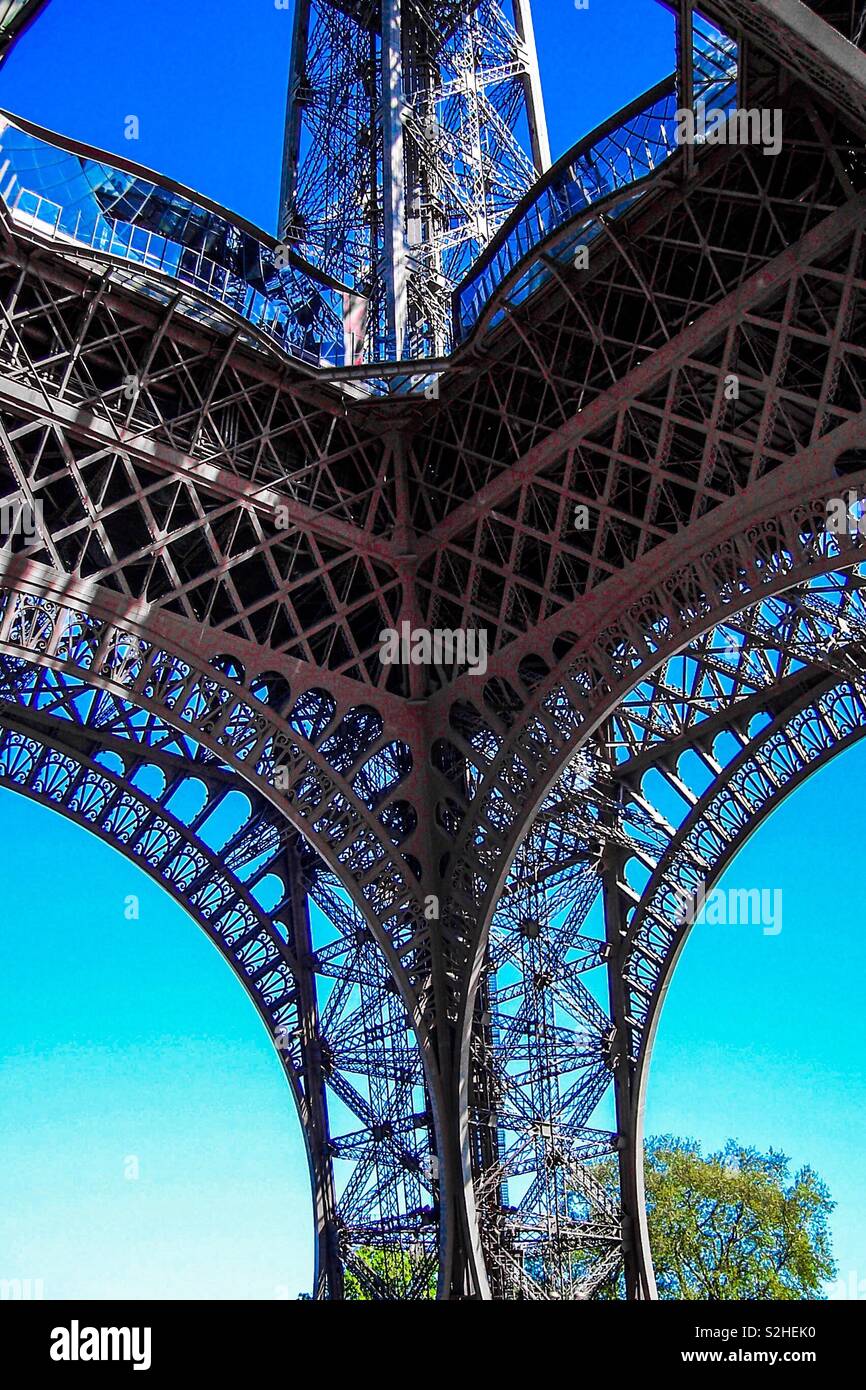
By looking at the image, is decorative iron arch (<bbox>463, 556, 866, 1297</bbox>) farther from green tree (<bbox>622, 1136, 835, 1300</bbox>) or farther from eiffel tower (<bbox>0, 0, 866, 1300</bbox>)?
green tree (<bbox>622, 1136, 835, 1300</bbox>)

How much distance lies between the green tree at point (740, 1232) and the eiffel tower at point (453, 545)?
989 centimetres

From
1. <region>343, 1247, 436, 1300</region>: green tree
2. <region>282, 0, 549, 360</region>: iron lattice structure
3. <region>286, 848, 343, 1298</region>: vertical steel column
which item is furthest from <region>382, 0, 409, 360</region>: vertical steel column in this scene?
<region>343, 1247, 436, 1300</region>: green tree

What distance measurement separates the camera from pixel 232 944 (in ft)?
95.6

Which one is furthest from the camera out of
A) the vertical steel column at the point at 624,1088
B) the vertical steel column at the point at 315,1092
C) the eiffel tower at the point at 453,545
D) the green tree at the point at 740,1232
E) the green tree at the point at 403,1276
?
the green tree at the point at 740,1232

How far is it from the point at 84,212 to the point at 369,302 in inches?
321

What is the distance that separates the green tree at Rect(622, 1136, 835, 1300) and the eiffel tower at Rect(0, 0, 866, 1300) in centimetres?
989

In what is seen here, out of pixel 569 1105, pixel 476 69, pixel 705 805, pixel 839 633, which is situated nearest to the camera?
pixel 839 633

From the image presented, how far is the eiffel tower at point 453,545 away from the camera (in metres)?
19.5

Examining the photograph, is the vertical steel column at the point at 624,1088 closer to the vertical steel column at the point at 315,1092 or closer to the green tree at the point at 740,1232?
the vertical steel column at the point at 315,1092

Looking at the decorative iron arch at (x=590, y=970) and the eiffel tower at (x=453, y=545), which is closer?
the eiffel tower at (x=453, y=545)

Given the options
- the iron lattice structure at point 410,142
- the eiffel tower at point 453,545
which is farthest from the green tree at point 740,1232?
the iron lattice structure at point 410,142

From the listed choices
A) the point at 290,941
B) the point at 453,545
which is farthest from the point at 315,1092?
the point at 453,545
